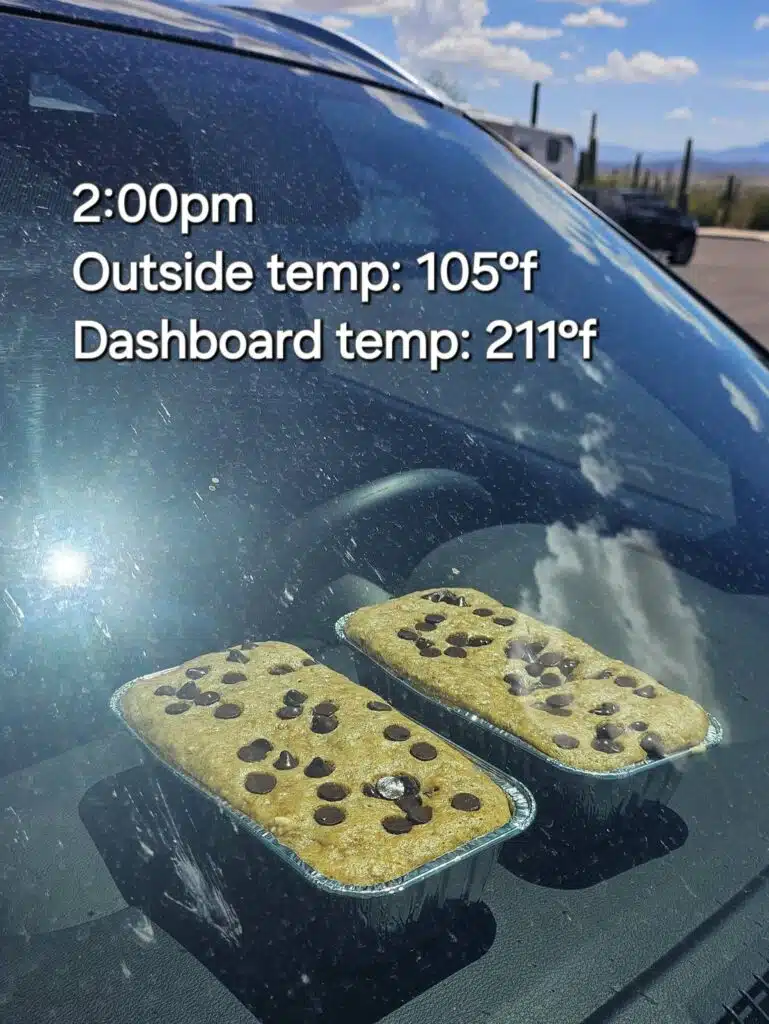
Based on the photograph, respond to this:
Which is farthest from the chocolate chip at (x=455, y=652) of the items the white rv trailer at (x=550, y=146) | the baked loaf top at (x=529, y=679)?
the white rv trailer at (x=550, y=146)

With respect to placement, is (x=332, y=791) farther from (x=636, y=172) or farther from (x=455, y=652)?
(x=636, y=172)

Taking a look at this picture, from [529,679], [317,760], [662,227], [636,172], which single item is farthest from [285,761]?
[636,172]

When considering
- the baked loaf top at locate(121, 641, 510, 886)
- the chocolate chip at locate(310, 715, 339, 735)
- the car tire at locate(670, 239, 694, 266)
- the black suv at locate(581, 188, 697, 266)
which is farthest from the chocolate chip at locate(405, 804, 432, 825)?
the car tire at locate(670, 239, 694, 266)

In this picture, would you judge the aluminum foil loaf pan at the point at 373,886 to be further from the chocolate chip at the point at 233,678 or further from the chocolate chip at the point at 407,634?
the chocolate chip at the point at 407,634

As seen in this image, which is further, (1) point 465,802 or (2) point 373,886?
(1) point 465,802

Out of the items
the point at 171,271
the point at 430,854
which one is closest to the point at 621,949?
the point at 430,854

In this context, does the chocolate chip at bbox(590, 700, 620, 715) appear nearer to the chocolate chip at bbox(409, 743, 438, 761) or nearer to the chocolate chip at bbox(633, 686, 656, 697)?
the chocolate chip at bbox(633, 686, 656, 697)

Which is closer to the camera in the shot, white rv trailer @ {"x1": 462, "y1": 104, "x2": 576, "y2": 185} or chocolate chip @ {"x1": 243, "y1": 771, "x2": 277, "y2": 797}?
chocolate chip @ {"x1": 243, "y1": 771, "x2": 277, "y2": 797}
